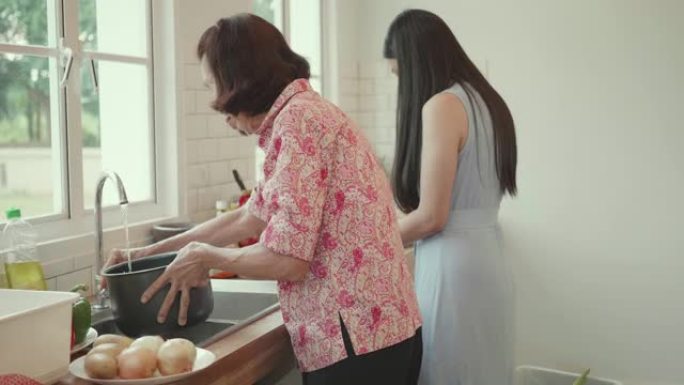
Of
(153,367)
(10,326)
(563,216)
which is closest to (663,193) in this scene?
(563,216)

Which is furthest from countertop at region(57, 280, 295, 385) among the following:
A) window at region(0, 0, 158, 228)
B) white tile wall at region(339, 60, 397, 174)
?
white tile wall at region(339, 60, 397, 174)

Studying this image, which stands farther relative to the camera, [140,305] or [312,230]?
[140,305]

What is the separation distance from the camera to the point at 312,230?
1.37 m

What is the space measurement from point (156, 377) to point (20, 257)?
0.67 meters

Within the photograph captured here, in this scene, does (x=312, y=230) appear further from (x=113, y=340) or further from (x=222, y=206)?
(x=222, y=206)

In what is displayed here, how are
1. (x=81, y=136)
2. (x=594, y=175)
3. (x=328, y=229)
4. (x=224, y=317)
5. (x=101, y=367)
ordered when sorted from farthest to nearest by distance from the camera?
(x=594, y=175) < (x=81, y=136) < (x=224, y=317) < (x=328, y=229) < (x=101, y=367)

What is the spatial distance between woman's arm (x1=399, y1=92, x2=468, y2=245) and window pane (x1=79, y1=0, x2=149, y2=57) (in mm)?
1016

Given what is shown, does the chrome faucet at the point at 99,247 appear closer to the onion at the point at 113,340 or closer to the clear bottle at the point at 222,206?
the onion at the point at 113,340

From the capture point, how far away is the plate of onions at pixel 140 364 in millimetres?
1322

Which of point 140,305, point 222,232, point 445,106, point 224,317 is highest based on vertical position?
point 445,106

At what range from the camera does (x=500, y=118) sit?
1981 millimetres

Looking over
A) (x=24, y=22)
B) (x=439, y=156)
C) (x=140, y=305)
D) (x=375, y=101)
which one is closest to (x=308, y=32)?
(x=375, y=101)

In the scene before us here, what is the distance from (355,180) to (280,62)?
27cm

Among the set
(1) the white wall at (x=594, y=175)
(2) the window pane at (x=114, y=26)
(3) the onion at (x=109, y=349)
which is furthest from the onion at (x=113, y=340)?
(1) the white wall at (x=594, y=175)
